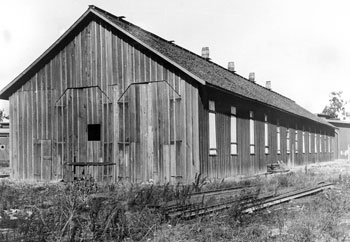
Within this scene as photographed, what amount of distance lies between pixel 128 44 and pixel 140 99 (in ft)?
7.70

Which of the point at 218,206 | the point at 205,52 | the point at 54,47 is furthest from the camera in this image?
the point at 205,52

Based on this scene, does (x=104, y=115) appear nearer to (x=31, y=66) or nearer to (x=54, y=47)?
(x=54, y=47)

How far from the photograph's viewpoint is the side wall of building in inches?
709

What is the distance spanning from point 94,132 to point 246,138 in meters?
7.64

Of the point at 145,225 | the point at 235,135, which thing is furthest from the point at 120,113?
the point at 145,225

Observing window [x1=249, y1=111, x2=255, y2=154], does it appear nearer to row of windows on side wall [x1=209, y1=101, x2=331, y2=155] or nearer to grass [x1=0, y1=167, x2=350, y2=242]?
row of windows on side wall [x1=209, y1=101, x2=331, y2=155]

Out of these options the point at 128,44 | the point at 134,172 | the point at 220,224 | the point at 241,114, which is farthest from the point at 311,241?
the point at 241,114

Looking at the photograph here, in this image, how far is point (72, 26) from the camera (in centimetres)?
1956

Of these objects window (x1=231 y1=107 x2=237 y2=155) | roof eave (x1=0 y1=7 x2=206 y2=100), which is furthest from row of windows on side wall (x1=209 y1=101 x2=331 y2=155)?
roof eave (x1=0 y1=7 x2=206 y2=100)

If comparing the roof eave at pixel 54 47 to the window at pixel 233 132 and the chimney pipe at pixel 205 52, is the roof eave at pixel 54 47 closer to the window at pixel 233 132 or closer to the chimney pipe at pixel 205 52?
the window at pixel 233 132

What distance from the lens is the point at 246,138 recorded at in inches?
874

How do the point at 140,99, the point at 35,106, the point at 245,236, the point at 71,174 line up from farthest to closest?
the point at 35,106, the point at 71,174, the point at 140,99, the point at 245,236

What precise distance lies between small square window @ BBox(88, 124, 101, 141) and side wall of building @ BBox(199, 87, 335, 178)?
470cm

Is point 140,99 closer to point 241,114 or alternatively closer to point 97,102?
point 97,102
